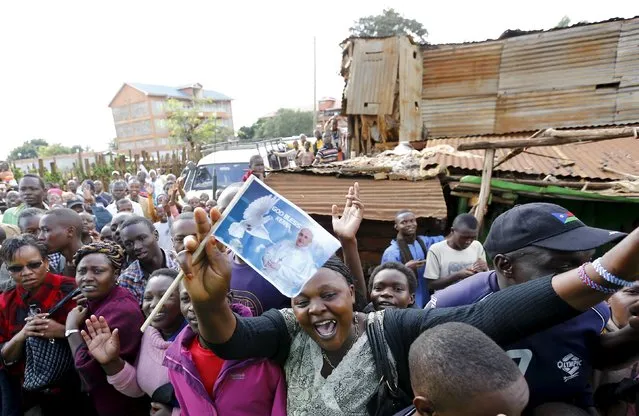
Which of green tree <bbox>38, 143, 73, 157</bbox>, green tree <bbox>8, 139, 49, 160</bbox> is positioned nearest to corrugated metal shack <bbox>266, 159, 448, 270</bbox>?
green tree <bbox>38, 143, 73, 157</bbox>

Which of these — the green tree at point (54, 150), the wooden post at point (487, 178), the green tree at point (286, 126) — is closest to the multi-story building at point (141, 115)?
the green tree at point (54, 150)

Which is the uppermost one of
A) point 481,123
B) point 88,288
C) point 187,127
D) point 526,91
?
point 526,91

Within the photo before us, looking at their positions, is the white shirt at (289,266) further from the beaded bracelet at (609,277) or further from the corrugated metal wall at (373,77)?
the corrugated metal wall at (373,77)

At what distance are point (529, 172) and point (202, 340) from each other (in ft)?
14.4

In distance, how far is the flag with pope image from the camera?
1.48 meters

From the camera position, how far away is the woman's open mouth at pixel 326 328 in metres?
1.49

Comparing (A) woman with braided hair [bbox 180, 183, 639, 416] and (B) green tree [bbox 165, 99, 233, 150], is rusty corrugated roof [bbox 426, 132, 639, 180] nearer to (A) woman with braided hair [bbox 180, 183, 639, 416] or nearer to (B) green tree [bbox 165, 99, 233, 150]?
(A) woman with braided hair [bbox 180, 183, 639, 416]

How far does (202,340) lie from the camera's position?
145cm

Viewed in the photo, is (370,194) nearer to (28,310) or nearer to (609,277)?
(28,310)

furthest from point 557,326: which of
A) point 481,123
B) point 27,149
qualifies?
point 27,149

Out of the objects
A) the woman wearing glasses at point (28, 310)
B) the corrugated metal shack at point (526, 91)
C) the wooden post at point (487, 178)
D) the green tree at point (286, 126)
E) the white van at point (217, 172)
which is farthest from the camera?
the green tree at point (286, 126)

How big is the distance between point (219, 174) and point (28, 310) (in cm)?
721

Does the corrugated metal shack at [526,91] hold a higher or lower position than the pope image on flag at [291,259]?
higher

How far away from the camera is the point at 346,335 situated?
1530 mm
